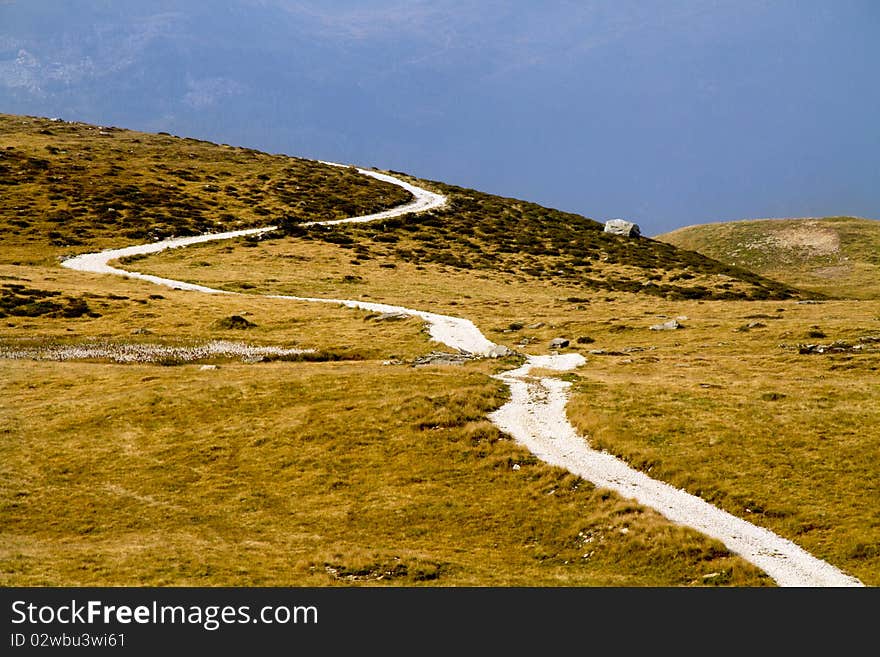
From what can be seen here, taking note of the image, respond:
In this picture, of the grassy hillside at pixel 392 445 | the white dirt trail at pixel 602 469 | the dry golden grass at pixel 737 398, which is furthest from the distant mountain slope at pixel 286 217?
the white dirt trail at pixel 602 469

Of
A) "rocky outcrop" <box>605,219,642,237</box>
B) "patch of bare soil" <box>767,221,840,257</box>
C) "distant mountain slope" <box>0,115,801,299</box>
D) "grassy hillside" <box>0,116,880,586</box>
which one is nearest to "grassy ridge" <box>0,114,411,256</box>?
"distant mountain slope" <box>0,115,801,299</box>

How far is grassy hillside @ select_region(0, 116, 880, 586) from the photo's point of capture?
66.9 feet

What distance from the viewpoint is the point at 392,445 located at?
30312 mm

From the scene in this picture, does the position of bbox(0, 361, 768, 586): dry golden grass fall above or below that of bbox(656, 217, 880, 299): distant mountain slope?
below

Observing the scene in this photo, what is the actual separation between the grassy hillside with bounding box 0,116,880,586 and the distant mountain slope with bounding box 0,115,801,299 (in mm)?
34136

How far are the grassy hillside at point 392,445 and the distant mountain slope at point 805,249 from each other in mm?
72948

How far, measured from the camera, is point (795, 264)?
6068 inches

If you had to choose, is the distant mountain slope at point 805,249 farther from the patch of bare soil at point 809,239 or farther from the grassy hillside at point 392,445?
the grassy hillside at point 392,445

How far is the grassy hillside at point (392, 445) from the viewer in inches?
803

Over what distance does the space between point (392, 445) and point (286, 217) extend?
106632 mm

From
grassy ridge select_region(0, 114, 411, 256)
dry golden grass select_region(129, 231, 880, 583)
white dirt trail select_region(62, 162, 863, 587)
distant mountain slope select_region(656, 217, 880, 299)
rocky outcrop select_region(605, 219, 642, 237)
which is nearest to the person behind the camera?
white dirt trail select_region(62, 162, 863, 587)

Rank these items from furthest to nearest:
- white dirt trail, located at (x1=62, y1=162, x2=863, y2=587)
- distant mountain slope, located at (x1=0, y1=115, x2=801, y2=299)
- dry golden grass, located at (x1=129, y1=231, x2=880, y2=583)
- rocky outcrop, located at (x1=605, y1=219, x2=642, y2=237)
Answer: rocky outcrop, located at (x1=605, y1=219, x2=642, y2=237)
distant mountain slope, located at (x1=0, y1=115, x2=801, y2=299)
dry golden grass, located at (x1=129, y1=231, x2=880, y2=583)
white dirt trail, located at (x1=62, y1=162, x2=863, y2=587)

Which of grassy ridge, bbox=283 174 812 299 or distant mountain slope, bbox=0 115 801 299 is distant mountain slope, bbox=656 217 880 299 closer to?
distant mountain slope, bbox=0 115 801 299
